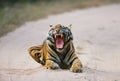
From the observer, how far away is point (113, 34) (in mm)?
16328

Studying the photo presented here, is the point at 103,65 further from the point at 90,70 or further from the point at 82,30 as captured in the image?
the point at 82,30

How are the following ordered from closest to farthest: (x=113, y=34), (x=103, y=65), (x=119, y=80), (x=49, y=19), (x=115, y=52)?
(x=119, y=80) → (x=103, y=65) → (x=115, y=52) → (x=113, y=34) → (x=49, y=19)

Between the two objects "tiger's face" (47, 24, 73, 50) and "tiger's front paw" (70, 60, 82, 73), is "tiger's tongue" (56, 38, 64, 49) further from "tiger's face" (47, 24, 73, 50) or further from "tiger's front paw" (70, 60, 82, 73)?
"tiger's front paw" (70, 60, 82, 73)

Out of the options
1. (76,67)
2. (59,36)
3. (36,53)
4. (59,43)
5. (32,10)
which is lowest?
(76,67)

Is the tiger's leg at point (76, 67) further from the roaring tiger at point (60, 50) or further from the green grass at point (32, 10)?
the green grass at point (32, 10)

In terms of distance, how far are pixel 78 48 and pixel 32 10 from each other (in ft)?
22.0

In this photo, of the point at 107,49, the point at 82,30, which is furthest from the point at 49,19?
the point at 107,49

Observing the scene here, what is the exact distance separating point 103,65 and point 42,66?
57.0 inches

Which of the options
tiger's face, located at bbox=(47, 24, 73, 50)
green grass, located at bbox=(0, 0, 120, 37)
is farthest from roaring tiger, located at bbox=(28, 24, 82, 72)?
green grass, located at bbox=(0, 0, 120, 37)

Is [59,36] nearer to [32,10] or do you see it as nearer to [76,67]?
[76,67]

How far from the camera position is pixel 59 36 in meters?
10.6

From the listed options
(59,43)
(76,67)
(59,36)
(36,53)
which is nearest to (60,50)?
(59,43)

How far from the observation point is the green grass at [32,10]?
1622cm

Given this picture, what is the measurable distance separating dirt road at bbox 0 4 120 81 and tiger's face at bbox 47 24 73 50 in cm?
50
